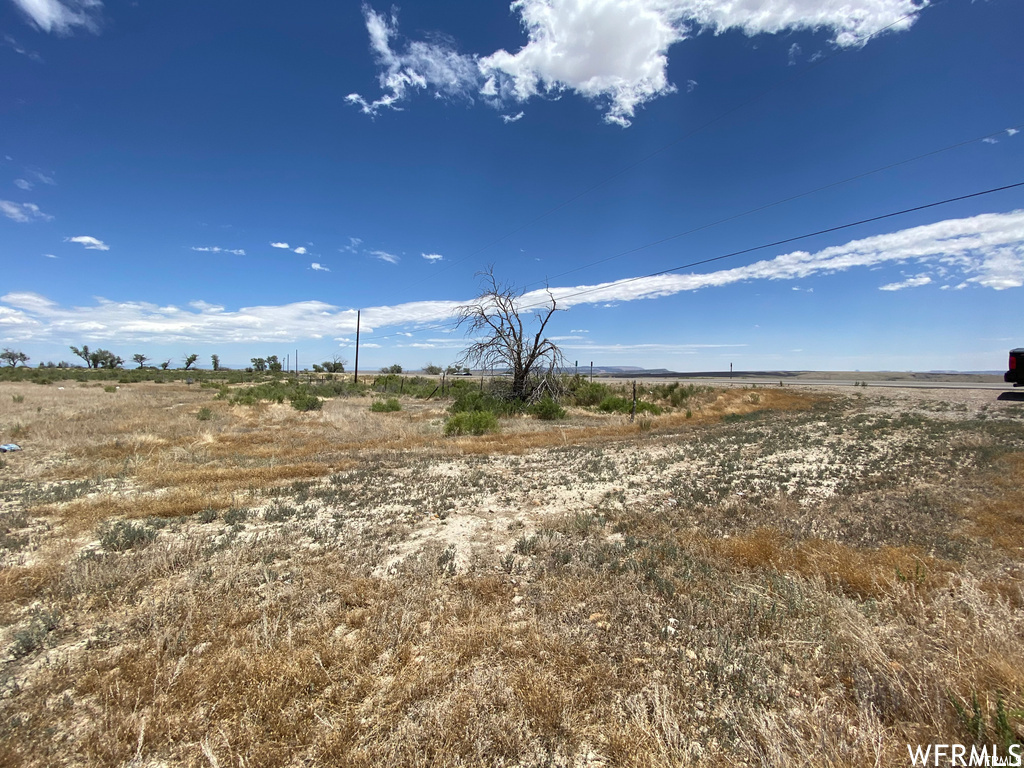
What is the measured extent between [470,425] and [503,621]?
12.5 metres

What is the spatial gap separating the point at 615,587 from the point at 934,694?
7.32 feet

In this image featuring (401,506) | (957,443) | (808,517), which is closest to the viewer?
(808,517)

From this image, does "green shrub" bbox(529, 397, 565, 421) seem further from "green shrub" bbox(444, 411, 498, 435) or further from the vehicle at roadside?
the vehicle at roadside

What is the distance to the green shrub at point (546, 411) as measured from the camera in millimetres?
22359

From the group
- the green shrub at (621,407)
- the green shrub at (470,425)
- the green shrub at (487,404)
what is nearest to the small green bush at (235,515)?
the green shrub at (470,425)

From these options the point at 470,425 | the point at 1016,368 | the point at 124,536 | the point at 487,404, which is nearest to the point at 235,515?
the point at 124,536

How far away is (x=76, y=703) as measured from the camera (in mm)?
2666

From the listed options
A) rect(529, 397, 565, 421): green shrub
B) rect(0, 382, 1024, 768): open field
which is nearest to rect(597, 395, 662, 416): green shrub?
rect(529, 397, 565, 421): green shrub

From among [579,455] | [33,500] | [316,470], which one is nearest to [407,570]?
[316,470]

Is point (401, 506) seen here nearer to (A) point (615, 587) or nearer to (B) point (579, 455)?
(A) point (615, 587)

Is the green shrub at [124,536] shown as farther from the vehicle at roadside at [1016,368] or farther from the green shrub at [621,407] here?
the vehicle at roadside at [1016,368]

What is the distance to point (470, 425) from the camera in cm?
1603

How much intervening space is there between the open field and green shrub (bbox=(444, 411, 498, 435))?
7.33m

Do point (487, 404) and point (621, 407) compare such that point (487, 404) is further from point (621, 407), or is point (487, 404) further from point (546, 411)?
point (621, 407)
